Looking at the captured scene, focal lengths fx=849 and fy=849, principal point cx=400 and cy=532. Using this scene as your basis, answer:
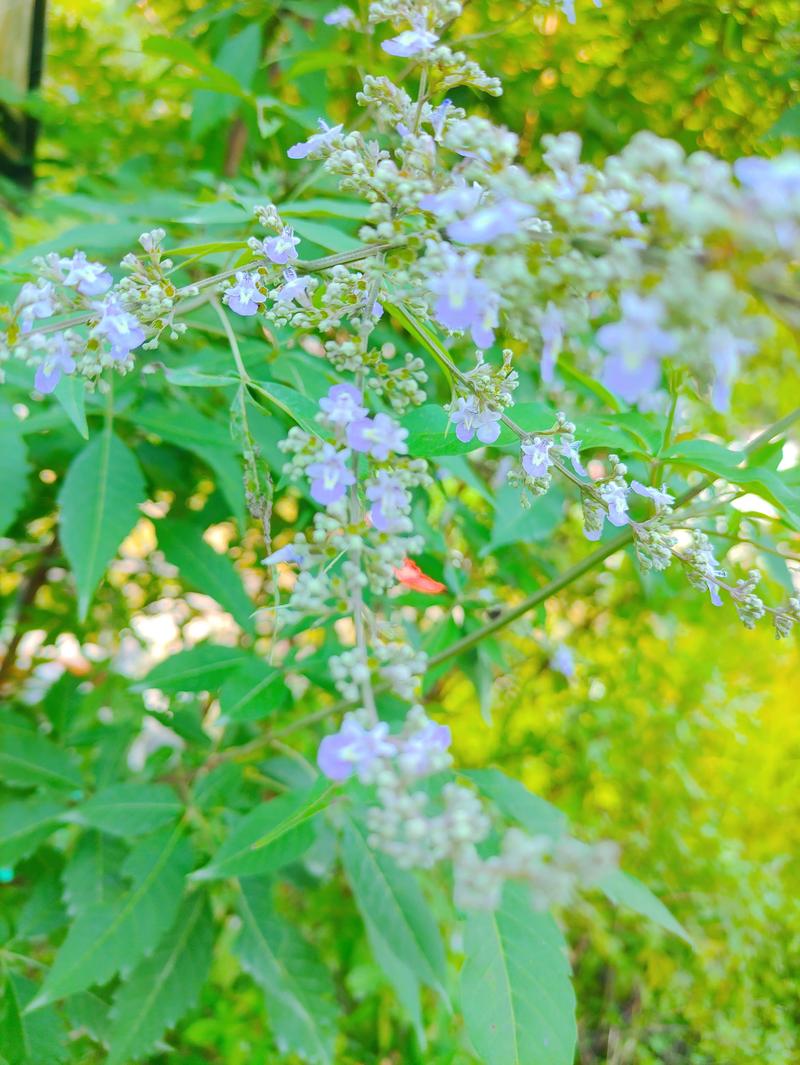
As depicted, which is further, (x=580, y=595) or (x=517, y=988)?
(x=580, y=595)

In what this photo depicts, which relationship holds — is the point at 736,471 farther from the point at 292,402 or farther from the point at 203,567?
the point at 203,567

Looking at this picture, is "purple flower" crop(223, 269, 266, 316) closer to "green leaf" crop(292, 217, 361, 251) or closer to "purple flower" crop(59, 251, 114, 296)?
"purple flower" crop(59, 251, 114, 296)

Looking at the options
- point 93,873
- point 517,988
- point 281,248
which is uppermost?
point 281,248

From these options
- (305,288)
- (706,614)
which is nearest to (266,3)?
(305,288)

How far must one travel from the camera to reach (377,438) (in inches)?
27.4

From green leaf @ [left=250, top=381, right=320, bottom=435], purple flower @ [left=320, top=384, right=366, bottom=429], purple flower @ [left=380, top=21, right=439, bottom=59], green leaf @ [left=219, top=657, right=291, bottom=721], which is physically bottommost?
green leaf @ [left=219, top=657, right=291, bottom=721]

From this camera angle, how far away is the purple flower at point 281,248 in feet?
2.61

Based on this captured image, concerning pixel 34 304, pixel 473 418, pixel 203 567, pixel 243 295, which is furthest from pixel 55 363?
pixel 203 567

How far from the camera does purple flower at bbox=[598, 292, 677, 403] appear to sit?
19.0 inches

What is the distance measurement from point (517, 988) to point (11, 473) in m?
1.02

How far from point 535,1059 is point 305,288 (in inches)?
37.2

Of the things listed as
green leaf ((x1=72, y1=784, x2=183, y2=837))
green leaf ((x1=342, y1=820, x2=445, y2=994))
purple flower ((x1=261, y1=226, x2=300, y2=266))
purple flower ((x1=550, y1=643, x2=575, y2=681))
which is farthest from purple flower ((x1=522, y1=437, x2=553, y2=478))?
purple flower ((x1=550, y1=643, x2=575, y2=681))

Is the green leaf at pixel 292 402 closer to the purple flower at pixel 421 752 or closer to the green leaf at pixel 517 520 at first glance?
the purple flower at pixel 421 752

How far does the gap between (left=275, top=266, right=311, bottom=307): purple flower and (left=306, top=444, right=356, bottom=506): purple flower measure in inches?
6.9
